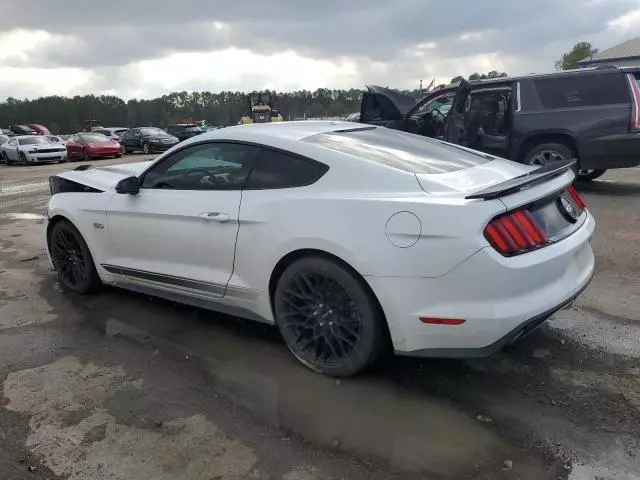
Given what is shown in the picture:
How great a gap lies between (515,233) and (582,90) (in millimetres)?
6727

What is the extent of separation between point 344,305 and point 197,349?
1285 mm

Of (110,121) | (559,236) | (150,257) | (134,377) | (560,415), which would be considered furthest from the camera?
(110,121)

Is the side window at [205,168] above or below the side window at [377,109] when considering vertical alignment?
below

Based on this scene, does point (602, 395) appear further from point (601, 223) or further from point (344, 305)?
point (601, 223)

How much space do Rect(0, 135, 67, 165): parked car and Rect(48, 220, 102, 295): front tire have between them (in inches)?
868

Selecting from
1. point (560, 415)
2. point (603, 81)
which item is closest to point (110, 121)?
point (603, 81)

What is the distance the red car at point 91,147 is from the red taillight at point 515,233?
84.4ft

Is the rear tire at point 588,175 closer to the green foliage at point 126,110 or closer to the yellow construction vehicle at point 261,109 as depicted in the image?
the yellow construction vehicle at point 261,109

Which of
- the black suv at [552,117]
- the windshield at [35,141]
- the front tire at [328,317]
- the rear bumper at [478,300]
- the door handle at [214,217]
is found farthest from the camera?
the windshield at [35,141]

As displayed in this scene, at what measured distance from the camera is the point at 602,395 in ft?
10.1

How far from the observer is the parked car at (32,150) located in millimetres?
24641

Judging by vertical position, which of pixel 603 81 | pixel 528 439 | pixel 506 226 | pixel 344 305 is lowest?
pixel 528 439

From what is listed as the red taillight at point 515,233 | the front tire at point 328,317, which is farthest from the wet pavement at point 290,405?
the red taillight at point 515,233

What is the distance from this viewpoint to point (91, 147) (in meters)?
25.7
